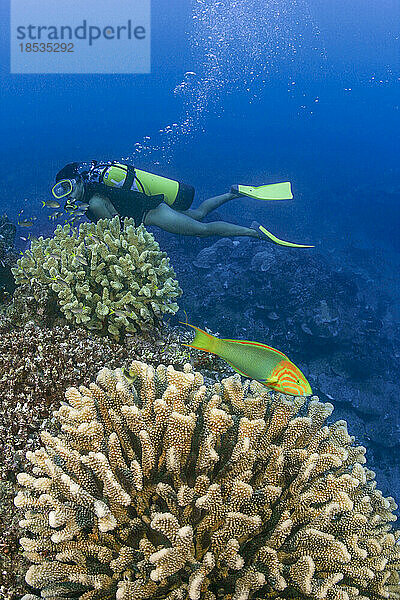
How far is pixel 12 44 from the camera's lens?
7544 cm

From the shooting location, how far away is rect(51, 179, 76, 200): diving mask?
644 centimetres

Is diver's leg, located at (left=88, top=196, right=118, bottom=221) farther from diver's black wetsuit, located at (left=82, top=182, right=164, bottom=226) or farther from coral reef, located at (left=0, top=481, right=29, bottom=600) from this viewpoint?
coral reef, located at (left=0, top=481, right=29, bottom=600)

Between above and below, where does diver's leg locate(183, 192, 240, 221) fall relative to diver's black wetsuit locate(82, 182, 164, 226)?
below

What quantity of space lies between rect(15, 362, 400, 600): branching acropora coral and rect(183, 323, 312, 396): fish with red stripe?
209mm

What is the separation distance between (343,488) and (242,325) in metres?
6.83

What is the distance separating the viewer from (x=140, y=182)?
24.4 feet

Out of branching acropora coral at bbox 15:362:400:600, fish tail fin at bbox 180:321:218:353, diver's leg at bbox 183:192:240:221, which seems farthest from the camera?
diver's leg at bbox 183:192:240:221

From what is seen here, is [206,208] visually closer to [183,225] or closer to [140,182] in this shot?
[183,225]

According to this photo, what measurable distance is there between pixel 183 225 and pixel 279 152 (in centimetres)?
4111

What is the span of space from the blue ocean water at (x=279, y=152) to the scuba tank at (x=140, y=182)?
2.60 metres

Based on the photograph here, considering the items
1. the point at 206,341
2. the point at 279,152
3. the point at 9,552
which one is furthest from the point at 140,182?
the point at 279,152

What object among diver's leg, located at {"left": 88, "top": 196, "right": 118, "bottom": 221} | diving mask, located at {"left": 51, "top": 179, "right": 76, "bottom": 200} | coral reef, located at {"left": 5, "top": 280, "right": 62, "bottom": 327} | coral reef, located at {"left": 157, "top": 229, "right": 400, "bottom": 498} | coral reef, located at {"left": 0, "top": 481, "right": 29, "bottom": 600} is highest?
diving mask, located at {"left": 51, "top": 179, "right": 76, "bottom": 200}

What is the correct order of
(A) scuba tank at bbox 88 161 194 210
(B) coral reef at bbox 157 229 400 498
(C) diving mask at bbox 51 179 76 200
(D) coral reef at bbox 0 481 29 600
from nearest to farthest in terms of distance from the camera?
(D) coral reef at bbox 0 481 29 600 → (C) diving mask at bbox 51 179 76 200 → (A) scuba tank at bbox 88 161 194 210 → (B) coral reef at bbox 157 229 400 498

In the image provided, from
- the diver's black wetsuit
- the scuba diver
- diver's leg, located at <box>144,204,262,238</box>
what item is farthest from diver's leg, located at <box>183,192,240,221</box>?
the diver's black wetsuit
